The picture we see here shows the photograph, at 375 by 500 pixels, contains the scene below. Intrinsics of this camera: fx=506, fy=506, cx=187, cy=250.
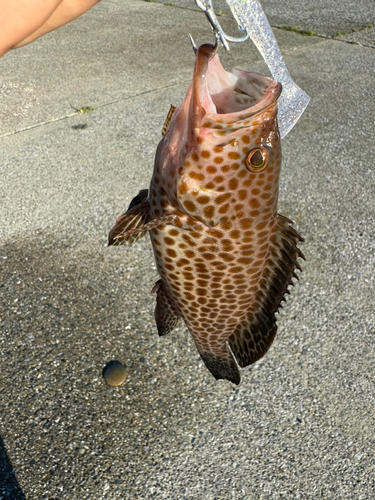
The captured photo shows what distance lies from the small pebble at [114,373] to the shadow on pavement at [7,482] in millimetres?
747

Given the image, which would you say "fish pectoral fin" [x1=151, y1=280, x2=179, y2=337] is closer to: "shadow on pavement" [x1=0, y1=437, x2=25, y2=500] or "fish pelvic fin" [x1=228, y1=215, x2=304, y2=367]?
"fish pelvic fin" [x1=228, y1=215, x2=304, y2=367]

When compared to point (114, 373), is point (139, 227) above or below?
above

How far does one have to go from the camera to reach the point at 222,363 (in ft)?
6.57

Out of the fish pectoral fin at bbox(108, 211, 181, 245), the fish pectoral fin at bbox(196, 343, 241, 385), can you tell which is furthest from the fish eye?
the fish pectoral fin at bbox(196, 343, 241, 385)

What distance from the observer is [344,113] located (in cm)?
645

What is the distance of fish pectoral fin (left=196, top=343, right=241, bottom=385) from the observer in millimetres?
1985

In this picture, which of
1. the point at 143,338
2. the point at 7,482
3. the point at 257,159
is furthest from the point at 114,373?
the point at 257,159

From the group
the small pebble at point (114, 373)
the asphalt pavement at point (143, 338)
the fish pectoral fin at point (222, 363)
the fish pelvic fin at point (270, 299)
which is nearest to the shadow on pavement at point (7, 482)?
the asphalt pavement at point (143, 338)

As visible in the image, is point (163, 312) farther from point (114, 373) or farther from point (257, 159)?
point (114, 373)

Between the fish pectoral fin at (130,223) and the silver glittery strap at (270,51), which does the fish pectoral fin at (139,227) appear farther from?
the silver glittery strap at (270,51)

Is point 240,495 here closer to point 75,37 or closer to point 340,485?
point 340,485

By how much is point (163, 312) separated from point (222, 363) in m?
0.32

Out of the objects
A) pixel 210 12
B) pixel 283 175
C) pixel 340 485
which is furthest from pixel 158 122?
pixel 210 12

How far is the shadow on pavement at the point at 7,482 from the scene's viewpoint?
109 inches
